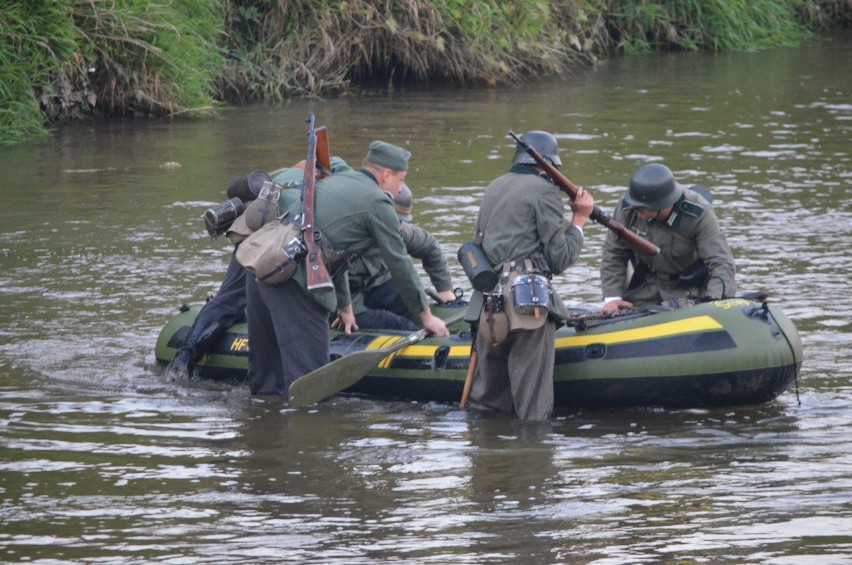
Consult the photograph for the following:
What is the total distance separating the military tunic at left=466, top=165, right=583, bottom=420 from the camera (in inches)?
270

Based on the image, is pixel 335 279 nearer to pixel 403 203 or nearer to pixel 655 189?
pixel 403 203

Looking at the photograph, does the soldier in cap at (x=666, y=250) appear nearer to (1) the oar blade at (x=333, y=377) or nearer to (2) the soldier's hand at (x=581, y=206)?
(2) the soldier's hand at (x=581, y=206)

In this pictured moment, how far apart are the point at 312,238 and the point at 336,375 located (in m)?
0.72

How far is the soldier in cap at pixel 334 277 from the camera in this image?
723 cm

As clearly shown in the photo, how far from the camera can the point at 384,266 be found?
325 inches

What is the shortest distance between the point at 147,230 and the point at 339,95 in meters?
7.75

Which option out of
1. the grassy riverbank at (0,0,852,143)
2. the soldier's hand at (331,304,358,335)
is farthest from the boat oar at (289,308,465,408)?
the grassy riverbank at (0,0,852,143)

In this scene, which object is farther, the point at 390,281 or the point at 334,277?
the point at 390,281

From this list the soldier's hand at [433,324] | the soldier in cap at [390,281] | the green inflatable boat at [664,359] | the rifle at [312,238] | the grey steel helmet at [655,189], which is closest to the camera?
the green inflatable boat at [664,359]

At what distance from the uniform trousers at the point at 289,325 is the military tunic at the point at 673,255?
1.58 meters

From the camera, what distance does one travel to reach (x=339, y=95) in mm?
19203

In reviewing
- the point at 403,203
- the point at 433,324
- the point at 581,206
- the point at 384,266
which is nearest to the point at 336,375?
the point at 433,324

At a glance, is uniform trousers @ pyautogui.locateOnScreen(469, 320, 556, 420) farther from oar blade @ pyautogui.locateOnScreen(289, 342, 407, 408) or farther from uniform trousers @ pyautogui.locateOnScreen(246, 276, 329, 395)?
uniform trousers @ pyautogui.locateOnScreen(246, 276, 329, 395)

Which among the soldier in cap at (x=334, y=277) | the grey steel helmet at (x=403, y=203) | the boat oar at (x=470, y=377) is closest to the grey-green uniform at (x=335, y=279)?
the soldier in cap at (x=334, y=277)
